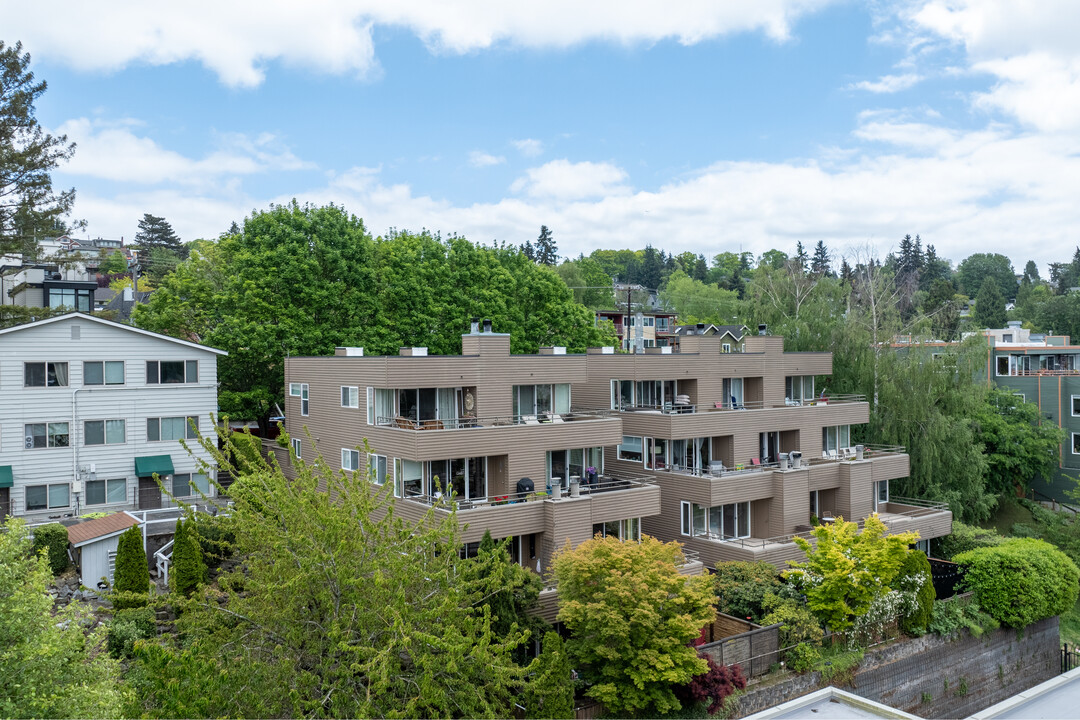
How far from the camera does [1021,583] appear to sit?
31453 mm

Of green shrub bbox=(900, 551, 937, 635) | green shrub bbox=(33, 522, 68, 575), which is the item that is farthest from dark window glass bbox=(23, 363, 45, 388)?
green shrub bbox=(900, 551, 937, 635)

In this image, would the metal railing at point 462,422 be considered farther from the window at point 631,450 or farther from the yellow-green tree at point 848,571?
the yellow-green tree at point 848,571

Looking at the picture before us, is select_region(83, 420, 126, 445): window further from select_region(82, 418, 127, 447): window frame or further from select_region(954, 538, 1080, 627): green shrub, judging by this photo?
select_region(954, 538, 1080, 627): green shrub

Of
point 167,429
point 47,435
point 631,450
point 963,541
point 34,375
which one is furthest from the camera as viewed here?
point 963,541

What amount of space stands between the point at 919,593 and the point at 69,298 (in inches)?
2201

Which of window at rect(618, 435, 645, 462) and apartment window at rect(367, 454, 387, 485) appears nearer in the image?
apartment window at rect(367, 454, 387, 485)

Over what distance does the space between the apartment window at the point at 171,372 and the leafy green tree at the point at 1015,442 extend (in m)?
44.2

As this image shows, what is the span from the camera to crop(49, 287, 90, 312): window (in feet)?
180

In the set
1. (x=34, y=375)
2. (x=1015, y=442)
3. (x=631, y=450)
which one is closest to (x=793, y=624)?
(x=631, y=450)

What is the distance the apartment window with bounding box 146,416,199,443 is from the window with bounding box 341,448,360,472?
7.85 meters

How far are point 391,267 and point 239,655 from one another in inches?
1165

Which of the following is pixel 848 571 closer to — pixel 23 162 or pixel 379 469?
pixel 379 469

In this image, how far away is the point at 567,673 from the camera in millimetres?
20750

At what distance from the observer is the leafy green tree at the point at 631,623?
2125cm
